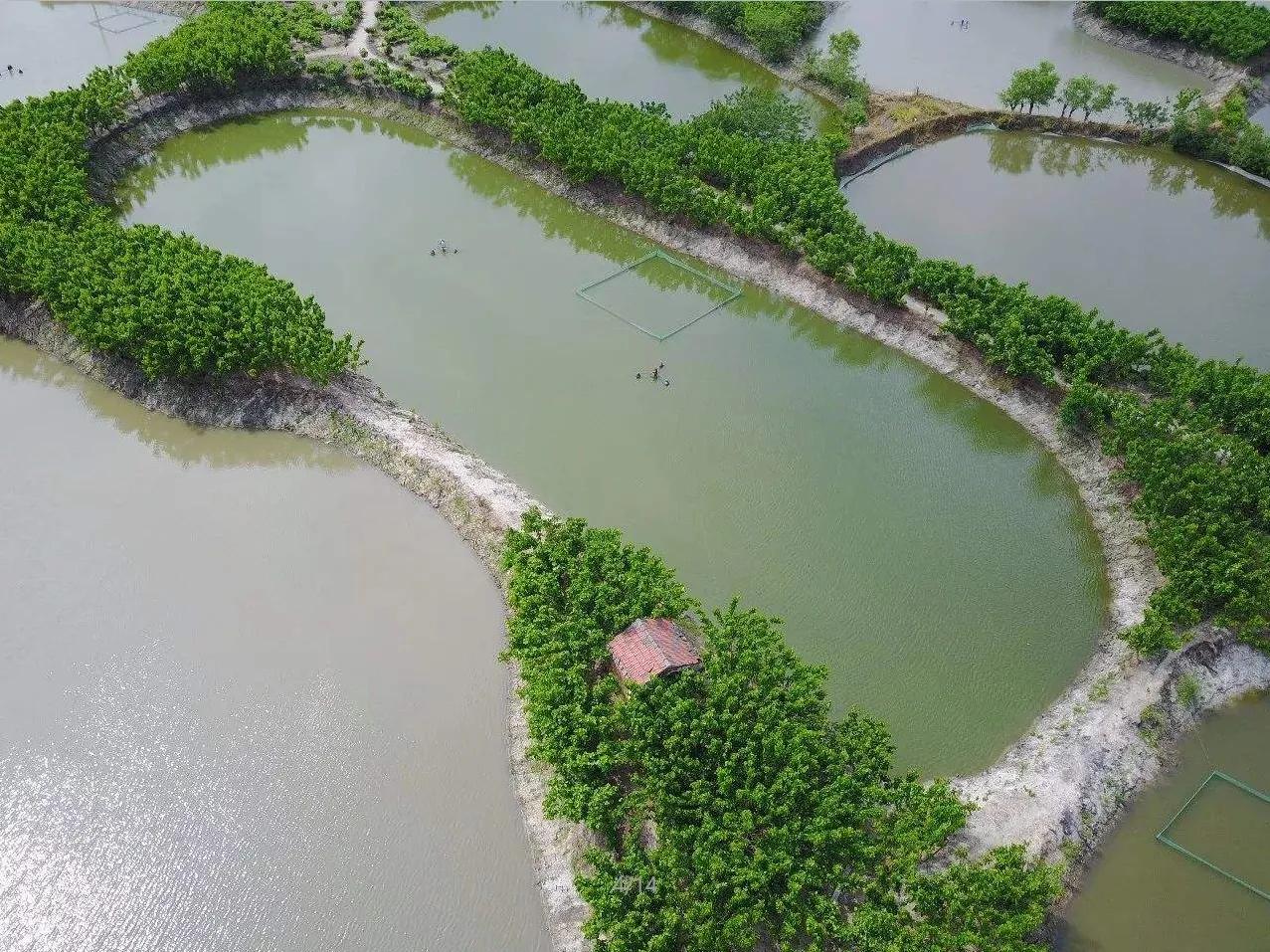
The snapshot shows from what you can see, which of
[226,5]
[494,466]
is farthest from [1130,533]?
[226,5]

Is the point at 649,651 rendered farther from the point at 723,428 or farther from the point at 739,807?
the point at 723,428

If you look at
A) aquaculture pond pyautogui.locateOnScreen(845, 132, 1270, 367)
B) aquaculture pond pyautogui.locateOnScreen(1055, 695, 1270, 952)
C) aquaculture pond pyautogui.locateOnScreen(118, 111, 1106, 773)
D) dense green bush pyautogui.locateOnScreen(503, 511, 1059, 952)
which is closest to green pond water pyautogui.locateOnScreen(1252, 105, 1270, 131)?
aquaculture pond pyautogui.locateOnScreen(845, 132, 1270, 367)

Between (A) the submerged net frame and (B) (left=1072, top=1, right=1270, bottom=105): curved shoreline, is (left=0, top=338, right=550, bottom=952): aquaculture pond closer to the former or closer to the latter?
(A) the submerged net frame

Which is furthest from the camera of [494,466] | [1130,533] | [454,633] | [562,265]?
[562,265]

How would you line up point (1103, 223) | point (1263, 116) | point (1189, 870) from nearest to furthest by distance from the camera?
1. point (1189, 870)
2. point (1103, 223)
3. point (1263, 116)

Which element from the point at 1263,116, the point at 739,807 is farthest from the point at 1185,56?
the point at 739,807

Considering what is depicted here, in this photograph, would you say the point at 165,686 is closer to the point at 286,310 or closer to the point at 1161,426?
the point at 286,310
